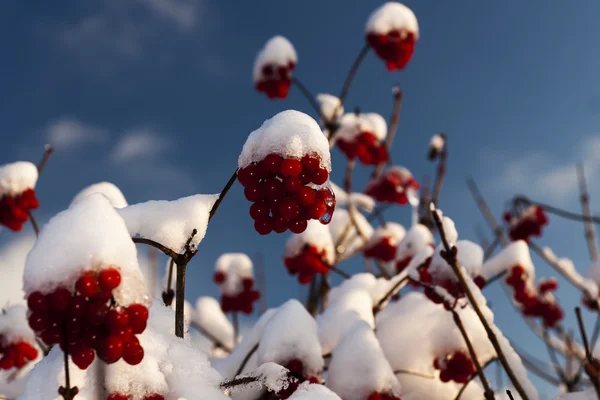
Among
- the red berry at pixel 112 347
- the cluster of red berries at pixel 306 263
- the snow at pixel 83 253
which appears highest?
the cluster of red berries at pixel 306 263

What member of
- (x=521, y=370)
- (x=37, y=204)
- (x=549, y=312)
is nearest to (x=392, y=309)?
(x=521, y=370)

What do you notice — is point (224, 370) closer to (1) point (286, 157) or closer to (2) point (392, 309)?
(2) point (392, 309)

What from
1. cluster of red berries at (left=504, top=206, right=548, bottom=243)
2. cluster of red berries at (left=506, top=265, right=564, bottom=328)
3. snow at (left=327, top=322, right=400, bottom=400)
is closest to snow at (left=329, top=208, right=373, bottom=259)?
cluster of red berries at (left=504, top=206, right=548, bottom=243)

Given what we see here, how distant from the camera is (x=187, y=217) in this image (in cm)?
133

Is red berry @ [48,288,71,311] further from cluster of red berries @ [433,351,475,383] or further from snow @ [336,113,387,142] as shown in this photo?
snow @ [336,113,387,142]

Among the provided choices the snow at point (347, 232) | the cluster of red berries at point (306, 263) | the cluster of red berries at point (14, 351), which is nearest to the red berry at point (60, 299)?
the cluster of red berries at point (14, 351)

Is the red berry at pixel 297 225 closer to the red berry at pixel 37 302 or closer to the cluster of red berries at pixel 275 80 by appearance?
the red berry at pixel 37 302

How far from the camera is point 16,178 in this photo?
10.1 ft

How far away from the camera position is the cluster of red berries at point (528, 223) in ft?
16.6

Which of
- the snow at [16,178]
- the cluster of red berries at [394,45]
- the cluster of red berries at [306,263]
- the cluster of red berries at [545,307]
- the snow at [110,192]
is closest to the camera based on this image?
the snow at [110,192]

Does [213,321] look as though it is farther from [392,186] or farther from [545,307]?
[545,307]

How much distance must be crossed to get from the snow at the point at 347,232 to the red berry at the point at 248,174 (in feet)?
13.9

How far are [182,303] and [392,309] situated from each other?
161 centimetres

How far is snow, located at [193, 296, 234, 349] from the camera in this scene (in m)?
5.89
